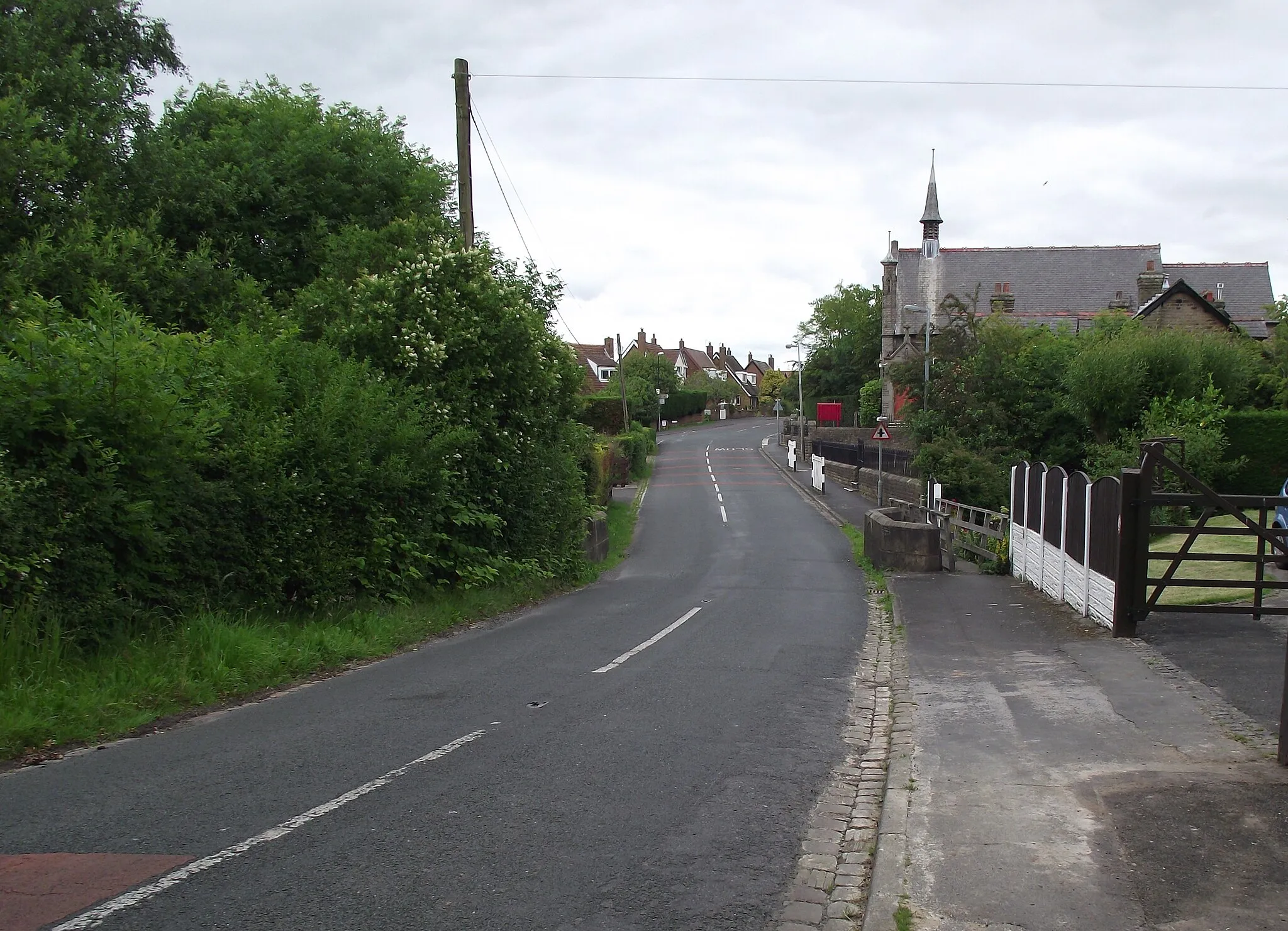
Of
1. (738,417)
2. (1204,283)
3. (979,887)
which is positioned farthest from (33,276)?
(738,417)

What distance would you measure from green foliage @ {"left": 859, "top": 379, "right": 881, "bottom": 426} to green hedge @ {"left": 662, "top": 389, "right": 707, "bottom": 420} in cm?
3066

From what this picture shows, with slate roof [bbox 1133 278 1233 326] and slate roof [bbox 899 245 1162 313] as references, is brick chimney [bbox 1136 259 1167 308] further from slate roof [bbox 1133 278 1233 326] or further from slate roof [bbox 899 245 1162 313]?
slate roof [bbox 1133 278 1233 326]

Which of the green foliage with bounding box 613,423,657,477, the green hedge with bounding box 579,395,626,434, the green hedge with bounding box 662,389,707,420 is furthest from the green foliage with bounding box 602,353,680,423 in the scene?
the green foliage with bounding box 613,423,657,477

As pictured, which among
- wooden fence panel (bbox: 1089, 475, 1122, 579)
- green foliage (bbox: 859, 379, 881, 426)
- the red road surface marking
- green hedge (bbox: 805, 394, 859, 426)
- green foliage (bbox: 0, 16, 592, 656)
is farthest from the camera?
green hedge (bbox: 805, 394, 859, 426)

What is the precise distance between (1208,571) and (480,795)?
14.5 metres

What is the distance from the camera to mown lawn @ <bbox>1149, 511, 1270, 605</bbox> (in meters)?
13.3

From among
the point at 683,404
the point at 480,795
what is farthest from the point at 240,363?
the point at 683,404

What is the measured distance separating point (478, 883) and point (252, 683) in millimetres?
5512

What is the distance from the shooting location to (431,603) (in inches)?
584

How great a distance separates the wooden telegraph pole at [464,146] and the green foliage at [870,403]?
191 feet

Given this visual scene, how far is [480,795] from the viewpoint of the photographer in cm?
604

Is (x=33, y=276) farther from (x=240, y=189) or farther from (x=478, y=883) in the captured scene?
(x=478, y=883)

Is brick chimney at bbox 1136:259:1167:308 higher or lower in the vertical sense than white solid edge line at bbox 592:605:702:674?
higher

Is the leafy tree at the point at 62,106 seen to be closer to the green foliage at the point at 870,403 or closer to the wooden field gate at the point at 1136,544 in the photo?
the wooden field gate at the point at 1136,544
